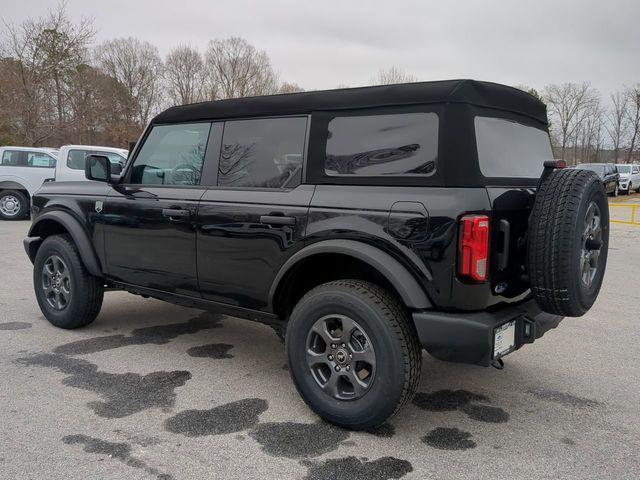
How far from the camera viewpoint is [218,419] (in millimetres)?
3133

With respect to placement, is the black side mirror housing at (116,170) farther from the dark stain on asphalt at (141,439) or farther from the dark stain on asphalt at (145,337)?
the dark stain on asphalt at (141,439)

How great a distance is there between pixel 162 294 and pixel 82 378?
0.79 metres

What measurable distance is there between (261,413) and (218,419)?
262 millimetres

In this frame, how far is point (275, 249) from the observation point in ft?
10.7

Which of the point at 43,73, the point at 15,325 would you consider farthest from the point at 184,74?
the point at 15,325

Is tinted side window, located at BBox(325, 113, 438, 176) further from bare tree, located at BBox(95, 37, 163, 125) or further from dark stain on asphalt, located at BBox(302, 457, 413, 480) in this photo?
bare tree, located at BBox(95, 37, 163, 125)

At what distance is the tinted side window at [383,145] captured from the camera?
2838 millimetres

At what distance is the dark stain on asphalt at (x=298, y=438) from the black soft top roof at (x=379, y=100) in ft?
6.14

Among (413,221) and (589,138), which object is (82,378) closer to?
(413,221)

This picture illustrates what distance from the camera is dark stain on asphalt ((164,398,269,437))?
2993mm

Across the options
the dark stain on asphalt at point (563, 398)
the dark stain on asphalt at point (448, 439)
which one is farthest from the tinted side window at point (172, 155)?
the dark stain on asphalt at point (563, 398)

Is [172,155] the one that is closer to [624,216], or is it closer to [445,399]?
[445,399]

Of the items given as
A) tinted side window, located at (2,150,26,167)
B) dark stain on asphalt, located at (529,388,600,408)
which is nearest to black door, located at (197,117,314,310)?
dark stain on asphalt, located at (529,388,600,408)

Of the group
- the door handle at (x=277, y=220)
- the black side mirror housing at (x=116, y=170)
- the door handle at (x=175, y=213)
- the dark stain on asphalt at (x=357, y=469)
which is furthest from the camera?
the black side mirror housing at (x=116, y=170)
